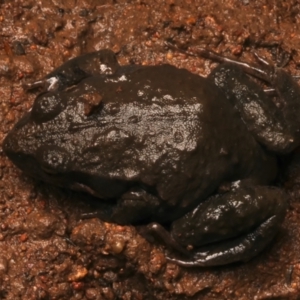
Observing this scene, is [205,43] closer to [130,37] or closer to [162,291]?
[130,37]

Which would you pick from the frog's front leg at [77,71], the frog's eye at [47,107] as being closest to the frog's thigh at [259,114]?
the frog's front leg at [77,71]

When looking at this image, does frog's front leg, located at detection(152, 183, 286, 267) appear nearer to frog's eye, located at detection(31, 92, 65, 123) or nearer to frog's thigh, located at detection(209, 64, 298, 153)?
frog's thigh, located at detection(209, 64, 298, 153)

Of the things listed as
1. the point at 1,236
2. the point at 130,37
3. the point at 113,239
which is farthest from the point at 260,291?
the point at 130,37

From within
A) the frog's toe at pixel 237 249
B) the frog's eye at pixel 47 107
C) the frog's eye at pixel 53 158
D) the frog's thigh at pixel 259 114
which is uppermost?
the frog's thigh at pixel 259 114

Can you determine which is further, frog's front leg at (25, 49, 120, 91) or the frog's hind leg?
frog's front leg at (25, 49, 120, 91)

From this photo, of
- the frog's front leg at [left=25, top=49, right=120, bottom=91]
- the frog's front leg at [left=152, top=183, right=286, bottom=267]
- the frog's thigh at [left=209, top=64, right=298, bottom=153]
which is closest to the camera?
the frog's front leg at [left=152, top=183, right=286, bottom=267]

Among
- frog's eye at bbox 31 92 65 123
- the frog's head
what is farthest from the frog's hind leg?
Answer: frog's eye at bbox 31 92 65 123

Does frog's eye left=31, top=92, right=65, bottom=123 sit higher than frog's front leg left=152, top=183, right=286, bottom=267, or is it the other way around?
frog's eye left=31, top=92, right=65, bottom=123

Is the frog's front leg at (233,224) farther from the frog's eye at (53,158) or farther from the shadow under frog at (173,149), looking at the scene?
the frog's eye at (53,158)
